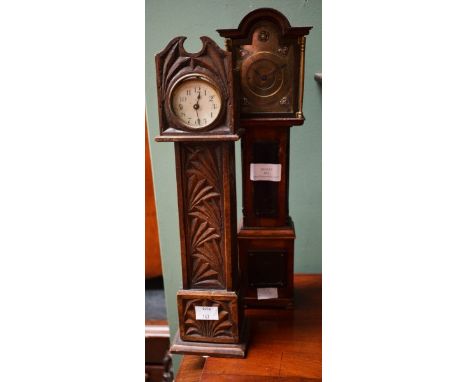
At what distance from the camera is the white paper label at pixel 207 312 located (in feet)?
4.80

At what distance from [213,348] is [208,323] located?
95 millimetres

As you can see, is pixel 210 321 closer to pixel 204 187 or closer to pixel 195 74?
pixel 204 187

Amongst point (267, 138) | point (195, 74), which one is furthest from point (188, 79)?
point (267, 138)

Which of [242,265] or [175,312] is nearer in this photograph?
[242,265]

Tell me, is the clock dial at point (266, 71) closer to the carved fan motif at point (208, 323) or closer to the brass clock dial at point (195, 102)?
the brass clock dial at point (195, 102)

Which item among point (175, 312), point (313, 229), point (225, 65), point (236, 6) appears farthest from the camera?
point (175, 312)

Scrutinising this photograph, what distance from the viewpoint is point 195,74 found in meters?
1.27

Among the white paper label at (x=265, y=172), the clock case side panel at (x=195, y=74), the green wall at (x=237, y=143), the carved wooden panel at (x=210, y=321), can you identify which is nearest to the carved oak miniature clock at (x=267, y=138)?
the white paper label at (x=265, y=172)

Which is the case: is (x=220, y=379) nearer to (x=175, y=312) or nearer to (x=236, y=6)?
(x=175, y=312)

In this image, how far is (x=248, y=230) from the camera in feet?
5.59

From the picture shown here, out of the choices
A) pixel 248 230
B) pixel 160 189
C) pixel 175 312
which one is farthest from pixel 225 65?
pixel 175 312

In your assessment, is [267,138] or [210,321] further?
[267,138]

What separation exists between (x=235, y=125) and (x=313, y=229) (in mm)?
1136

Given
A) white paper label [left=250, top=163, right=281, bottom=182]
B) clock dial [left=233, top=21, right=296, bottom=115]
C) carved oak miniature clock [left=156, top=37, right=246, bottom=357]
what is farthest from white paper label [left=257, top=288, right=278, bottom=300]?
clock dial [left=233, top=21, right=296, bottom=115]
